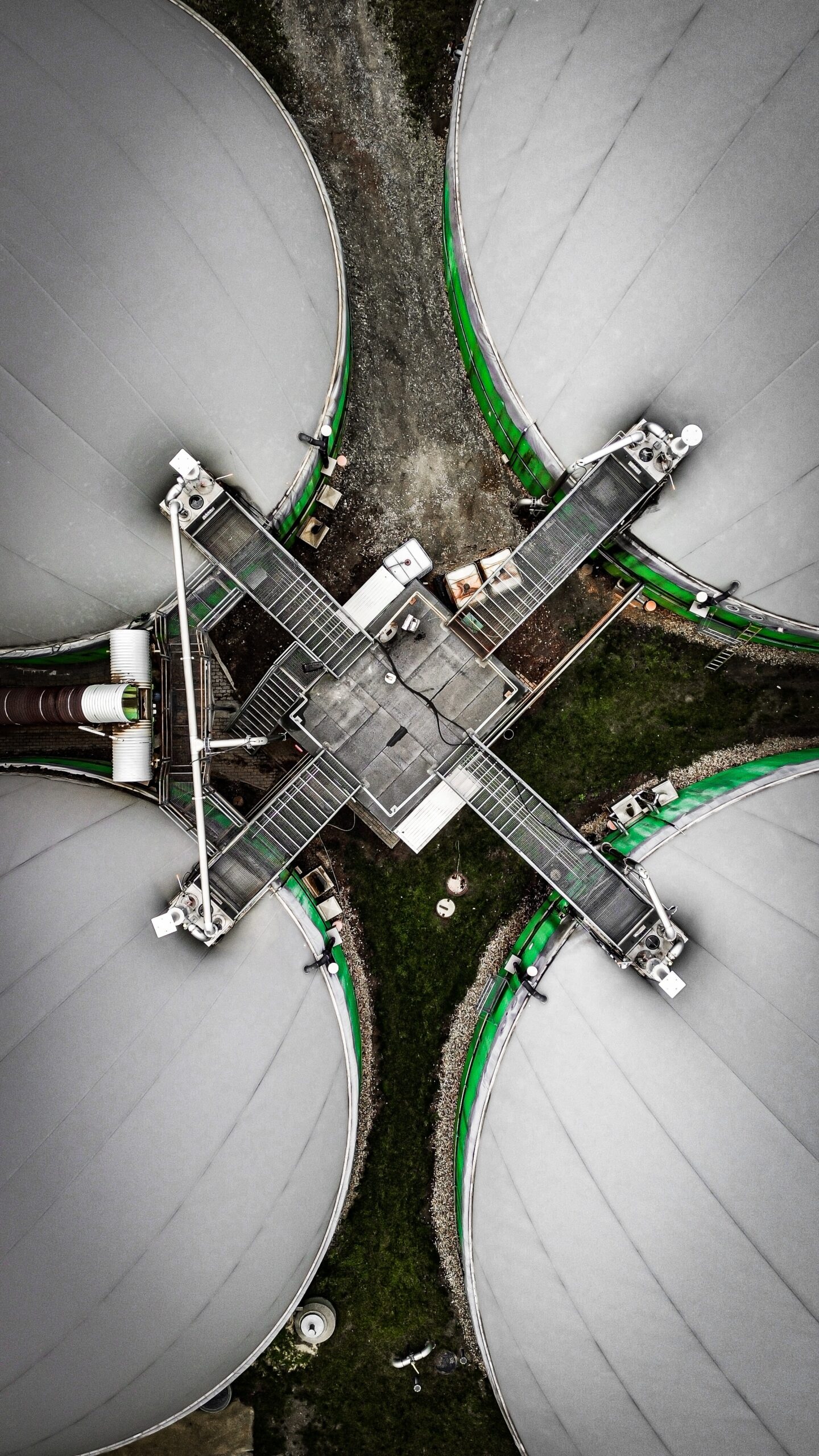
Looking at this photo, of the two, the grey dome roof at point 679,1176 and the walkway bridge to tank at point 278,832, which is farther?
the walkway bridge to tank at point 278,832

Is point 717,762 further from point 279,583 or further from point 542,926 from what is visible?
point 279,583

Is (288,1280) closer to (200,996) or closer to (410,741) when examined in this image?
(200,996)

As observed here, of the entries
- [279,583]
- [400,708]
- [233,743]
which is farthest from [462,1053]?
[279,583]

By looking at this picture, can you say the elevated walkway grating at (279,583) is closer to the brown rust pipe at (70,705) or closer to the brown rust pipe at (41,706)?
the brown rust pipe at (70,705)

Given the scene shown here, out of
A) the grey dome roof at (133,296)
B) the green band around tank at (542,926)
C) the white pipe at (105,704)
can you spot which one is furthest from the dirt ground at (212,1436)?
the grey dome roof at (133,296)

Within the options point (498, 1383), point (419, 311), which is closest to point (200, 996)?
point (498, 1383)

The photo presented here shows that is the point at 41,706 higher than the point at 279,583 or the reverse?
the reverse
